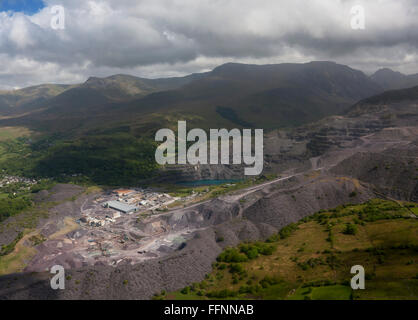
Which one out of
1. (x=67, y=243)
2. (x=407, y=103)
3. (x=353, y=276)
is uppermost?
(x=407, y=103)

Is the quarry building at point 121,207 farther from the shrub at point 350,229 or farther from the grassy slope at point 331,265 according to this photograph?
the shrub at point 350,229

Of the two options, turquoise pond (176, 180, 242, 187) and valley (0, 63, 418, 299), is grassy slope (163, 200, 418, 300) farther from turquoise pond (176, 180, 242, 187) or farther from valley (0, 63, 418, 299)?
turquoise pond (176, 180, 242, 187)

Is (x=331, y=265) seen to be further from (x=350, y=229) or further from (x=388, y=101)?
(x=388, y=101)

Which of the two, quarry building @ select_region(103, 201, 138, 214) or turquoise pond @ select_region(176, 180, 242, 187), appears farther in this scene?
turquoise pond @ select_region(176, 180, 242, 187)

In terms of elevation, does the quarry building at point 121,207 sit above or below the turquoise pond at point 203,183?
below

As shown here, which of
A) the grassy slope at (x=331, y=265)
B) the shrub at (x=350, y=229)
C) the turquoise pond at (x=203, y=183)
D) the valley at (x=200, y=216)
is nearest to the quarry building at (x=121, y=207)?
the valley at (x=200, y=216)

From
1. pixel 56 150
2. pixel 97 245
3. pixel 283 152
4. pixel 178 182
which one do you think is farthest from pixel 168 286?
pixel 56 150

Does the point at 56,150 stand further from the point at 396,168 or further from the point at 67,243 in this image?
the point at 396,168

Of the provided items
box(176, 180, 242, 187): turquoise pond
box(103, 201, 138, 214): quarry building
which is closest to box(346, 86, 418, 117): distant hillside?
box(176, 180, 242, 187): turquoise pond

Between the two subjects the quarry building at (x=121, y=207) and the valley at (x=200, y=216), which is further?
the quarry building at (x=121, y=207)
